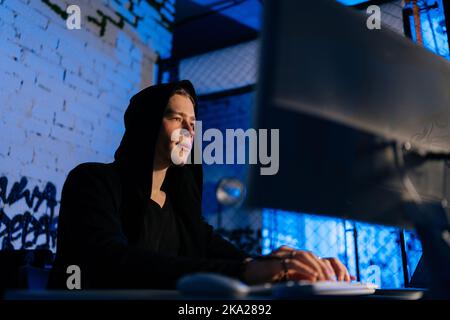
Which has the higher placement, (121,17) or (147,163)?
(121,17)

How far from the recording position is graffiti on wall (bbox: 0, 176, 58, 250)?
5.52ft

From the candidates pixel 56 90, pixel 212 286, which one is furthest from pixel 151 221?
pixel 56 90

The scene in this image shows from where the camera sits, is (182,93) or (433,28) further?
(433,28)

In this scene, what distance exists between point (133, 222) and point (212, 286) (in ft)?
2.29

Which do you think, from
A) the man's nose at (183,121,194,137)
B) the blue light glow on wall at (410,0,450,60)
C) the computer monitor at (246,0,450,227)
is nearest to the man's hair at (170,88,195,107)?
the man's nose at (183,121,194,137)

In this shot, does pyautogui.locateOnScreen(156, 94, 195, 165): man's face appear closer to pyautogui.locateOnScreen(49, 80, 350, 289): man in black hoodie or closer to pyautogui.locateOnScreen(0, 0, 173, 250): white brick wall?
pyautogui.locateOnScreen(49, 80, 350, 289): man in black hoodie

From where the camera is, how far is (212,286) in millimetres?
442

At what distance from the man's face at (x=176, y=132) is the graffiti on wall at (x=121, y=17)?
3.90 feet

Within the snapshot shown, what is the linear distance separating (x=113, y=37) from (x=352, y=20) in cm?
210

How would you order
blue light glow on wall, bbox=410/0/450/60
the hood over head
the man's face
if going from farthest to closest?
blue light glow on wall, bbox=410/0/450/60 < the man's face < the hood over head

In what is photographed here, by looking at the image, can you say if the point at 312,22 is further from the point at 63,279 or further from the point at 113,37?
the point at 113,37

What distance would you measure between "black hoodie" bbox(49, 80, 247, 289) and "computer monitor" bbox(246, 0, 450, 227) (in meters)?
0.22

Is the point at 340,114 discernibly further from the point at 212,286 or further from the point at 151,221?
the point at 151,221
